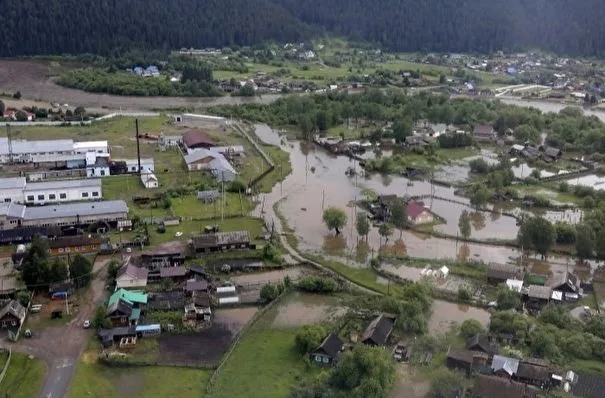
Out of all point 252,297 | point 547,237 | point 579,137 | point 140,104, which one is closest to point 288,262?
point 252,297

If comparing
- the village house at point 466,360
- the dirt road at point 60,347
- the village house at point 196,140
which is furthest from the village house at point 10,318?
the village house at point 196,140

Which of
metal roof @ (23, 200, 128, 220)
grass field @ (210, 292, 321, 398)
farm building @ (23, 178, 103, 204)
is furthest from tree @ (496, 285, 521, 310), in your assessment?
farm building @ (23, 178, 103, 204)

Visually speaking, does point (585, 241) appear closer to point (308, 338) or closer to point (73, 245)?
point (308, 338)

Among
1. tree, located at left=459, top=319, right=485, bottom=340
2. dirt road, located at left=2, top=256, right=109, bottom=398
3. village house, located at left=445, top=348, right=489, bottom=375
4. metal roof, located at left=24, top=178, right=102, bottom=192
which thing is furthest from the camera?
metal roof, located at left=24, top=178, right=102, bottom=192

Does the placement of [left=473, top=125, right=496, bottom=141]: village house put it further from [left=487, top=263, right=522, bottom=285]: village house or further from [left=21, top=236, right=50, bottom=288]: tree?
[left=21, top=236, right=50, bottom=288]: tree

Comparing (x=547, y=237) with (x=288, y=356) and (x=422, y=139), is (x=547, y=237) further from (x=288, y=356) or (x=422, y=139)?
(x=422, y=139)

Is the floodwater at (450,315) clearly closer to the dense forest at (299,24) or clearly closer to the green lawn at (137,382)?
the green lawn at (137,382)
